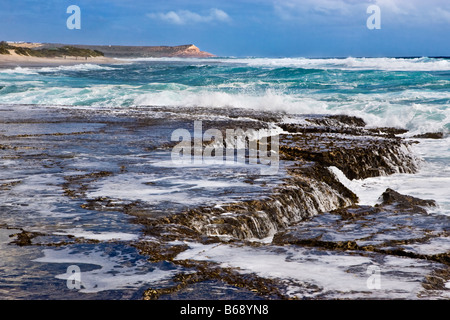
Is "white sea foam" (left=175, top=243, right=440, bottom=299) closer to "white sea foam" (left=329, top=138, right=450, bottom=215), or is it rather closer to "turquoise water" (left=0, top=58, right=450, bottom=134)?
→ "white sea foam" (left=329, top=138, right=450, bottom=215)

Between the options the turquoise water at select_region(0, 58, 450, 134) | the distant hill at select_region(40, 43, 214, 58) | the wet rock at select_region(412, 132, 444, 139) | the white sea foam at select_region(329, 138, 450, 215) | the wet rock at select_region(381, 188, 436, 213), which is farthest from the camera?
the distant hill at select_region(40, 43, 214, 58)

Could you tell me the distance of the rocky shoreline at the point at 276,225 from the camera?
3.02 m

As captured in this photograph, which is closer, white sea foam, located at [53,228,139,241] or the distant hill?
white sea foam, located at [53,228,139,241]

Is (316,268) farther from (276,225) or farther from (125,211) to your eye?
(125,211)

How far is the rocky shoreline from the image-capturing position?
302 cm

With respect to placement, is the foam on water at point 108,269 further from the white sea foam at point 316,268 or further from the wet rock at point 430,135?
the wet rock at point 430,135

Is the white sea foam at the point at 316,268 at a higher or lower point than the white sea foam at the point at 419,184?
higher

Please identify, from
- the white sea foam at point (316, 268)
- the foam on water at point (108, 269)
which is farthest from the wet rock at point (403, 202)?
the foam on water at point (108, 269)

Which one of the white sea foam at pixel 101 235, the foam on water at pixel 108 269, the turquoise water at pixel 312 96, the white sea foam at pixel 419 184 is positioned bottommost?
the white sea foam at pixel 419 184

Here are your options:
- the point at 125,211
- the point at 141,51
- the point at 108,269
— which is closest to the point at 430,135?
the point at 125,211

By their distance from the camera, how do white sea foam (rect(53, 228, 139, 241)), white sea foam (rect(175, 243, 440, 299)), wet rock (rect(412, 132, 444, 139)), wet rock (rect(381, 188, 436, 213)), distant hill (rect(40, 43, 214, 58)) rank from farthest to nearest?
distant hill (rect(40, 43, 214, 58)), wet rock (rect(412, 132, 444, 139)), wet rock (rect(381, 188, 436, 213)), white sea foam (rect(53, 228, 139, 241)), white sea foam (rect(175, 243, 440, 299))

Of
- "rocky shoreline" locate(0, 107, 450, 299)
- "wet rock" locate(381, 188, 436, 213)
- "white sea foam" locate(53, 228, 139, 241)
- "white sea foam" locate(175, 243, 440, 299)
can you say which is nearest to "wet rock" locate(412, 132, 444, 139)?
"rocky shoreline" locate(0, 107, 450, 299)

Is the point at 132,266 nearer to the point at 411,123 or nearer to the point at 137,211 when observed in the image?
the point at 137,211

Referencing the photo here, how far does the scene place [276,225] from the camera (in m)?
4.64
